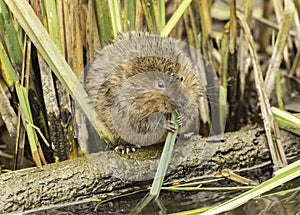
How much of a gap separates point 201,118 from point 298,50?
90 cm

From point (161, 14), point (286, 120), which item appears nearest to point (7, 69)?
point (161, 14)

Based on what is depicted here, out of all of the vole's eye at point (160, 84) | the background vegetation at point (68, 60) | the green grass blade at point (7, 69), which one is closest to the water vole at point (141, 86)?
the vole's eye at point (160, 84)

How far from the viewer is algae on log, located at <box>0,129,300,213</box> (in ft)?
9.05

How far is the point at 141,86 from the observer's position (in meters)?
2.65

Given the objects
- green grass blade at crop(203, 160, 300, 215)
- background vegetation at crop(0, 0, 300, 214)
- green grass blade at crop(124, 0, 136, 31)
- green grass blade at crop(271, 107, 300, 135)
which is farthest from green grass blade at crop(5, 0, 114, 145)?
green grass blade at crop(271, 107, 300, 135)

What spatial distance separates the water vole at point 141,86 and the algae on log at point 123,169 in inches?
5.3

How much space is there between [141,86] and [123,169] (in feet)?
1.56

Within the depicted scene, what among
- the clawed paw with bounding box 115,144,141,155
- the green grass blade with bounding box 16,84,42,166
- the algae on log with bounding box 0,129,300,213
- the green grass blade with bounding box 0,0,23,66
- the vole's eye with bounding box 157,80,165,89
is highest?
the green grass blade with bounding box 0,0,23,66

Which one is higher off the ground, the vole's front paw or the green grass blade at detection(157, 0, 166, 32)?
the green grass blade at detection(157, 0, 166, 32)

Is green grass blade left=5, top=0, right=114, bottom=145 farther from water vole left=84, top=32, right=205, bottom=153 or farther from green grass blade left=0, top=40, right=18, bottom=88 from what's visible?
green grass blade left=0, top=40, right=18, bottom=88

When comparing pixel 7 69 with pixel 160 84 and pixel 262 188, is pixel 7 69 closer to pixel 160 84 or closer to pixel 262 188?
pixel 160 84

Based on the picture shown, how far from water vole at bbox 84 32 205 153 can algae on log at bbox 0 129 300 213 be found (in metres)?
0.13

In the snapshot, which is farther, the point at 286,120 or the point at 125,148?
the point at 286,120

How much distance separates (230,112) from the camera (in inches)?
141
